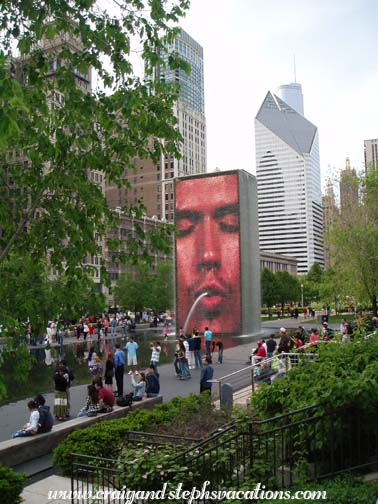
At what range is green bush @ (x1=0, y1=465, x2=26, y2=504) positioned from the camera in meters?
7.98

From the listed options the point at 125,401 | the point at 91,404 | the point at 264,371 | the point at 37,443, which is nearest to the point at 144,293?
the point at 264,371

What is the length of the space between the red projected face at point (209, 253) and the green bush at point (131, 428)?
26.4m

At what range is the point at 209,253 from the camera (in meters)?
40.0

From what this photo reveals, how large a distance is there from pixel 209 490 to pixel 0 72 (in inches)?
240

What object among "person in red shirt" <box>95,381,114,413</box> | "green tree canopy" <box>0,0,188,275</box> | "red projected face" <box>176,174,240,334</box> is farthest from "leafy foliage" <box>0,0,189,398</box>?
"red projected face" <box>176,174,240,334</box>

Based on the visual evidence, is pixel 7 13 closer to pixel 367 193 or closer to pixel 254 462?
pixel 254 462

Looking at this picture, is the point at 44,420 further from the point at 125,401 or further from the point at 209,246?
the point at 209,246

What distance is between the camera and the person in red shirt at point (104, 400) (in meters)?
13.7

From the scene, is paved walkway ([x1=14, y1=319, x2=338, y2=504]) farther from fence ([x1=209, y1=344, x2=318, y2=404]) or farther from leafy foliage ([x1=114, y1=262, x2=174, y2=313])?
leafy foliage ([x1=114, y1=262, x2=174, y2=313])

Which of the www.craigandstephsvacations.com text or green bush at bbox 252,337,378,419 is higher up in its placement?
green bush at bbox 252,337,378,419

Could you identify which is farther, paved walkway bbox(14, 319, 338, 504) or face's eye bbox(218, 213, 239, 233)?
face's eye bbox(218, 213, 239, 233)

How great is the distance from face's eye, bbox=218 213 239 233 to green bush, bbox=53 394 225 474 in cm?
2734

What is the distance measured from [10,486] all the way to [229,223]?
32725 mm

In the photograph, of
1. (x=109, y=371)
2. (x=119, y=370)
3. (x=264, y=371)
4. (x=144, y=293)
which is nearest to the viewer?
(x=109, y=371)
